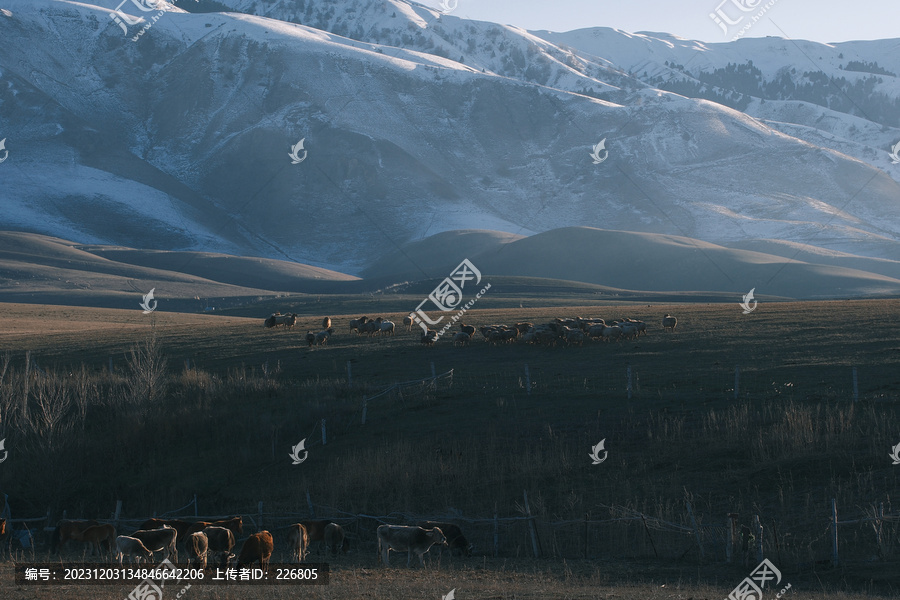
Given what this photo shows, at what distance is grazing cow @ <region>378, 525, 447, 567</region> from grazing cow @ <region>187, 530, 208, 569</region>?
383 centimetres

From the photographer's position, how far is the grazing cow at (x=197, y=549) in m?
17.9

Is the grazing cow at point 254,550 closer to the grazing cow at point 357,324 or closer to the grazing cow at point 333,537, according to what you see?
the grazing cow at point 333,537

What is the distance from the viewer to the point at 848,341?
3931cm

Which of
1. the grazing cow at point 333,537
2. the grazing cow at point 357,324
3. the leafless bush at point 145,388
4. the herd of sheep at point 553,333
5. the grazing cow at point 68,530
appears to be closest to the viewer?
the grazing cow at point 333,537

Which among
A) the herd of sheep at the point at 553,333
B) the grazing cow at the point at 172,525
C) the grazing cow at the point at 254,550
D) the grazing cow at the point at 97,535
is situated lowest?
the grazing cow at the point at 97,535

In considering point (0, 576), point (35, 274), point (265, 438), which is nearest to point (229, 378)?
point (265, 438)

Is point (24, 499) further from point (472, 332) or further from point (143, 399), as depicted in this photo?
point (472, 332)

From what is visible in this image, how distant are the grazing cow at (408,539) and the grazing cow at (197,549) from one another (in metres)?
3.83

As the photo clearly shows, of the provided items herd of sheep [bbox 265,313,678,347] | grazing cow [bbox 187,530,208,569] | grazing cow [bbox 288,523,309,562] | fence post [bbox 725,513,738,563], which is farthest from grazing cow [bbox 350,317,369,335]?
fence post [bbox 725,513,738,563]

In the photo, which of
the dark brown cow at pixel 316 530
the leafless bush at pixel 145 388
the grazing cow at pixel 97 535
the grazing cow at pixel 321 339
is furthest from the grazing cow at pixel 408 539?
the grazing cow at pixel 321 339

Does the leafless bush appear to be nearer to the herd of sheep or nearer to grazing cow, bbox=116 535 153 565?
the herd of sheep

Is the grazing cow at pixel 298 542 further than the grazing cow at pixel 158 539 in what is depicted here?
Yes

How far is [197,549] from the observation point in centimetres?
1800

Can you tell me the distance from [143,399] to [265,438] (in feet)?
22.9
